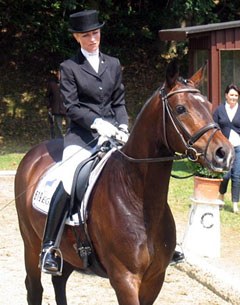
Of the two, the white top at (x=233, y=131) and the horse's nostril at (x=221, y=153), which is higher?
the horse's nostril at (x=221, y=153)

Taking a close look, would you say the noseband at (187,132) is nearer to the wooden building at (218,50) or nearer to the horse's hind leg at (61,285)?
the horse's hind leg at (61,285)

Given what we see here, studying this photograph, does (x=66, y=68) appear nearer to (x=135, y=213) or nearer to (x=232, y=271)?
(x=135, y=213)

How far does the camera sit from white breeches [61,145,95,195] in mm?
5264

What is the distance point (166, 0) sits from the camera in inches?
1029

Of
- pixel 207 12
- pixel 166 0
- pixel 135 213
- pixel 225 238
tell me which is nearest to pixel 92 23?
pixel 135 213

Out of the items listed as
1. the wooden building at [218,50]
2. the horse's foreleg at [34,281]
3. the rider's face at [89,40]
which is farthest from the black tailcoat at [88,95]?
the wooden building at [218,50]

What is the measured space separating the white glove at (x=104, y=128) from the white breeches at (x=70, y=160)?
38 cm

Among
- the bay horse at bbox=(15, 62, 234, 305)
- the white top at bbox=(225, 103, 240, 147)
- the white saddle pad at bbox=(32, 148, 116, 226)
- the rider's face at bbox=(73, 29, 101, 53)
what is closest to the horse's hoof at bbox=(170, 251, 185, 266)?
the bay horse at bbox=(15, 62, 234, 305)

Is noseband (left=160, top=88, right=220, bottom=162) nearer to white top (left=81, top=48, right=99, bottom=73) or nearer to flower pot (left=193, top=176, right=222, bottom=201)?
white top (left=81, top=48, right=99, bottom=73)

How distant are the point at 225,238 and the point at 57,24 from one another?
1656 centimetres

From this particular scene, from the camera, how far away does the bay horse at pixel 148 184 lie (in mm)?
4230

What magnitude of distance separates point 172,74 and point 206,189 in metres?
4.33

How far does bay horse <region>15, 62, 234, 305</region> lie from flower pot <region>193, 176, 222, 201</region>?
11.8ft

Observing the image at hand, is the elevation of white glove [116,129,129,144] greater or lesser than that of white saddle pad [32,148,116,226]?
greater
